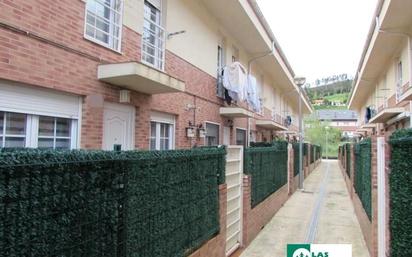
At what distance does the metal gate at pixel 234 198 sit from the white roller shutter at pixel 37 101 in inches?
109

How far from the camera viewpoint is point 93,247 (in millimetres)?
2758

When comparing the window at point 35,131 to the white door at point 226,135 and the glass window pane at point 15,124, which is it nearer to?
the glass window pane at point 15,124

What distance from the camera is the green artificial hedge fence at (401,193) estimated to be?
12.7 feet

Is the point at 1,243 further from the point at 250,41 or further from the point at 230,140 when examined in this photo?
the point at 250,41

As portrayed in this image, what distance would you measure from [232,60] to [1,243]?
12.6 m

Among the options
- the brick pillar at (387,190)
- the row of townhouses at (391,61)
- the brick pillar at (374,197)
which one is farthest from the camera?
the row of townhouses at (391,61)

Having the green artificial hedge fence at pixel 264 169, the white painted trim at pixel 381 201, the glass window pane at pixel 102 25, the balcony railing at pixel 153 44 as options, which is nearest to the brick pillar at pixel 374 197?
the white painted trim at pixel 381 201

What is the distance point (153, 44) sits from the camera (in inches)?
324

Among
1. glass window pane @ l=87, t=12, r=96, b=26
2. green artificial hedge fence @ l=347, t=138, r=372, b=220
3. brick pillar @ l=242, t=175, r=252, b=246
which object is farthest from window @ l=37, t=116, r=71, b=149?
green artificial hedge fence @ l=347, t=138, r=372, b=220

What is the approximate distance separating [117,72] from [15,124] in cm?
176

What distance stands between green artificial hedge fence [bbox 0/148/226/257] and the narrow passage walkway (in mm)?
2706

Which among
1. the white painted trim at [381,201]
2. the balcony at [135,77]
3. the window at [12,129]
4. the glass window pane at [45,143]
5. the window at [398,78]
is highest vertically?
the window at [398,78]

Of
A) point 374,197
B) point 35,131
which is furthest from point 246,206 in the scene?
point 35,131

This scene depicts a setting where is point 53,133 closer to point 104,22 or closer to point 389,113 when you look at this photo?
point 104,22
